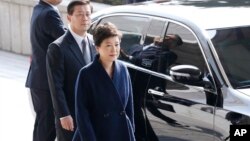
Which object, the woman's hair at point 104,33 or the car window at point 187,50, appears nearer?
the woman's hair at point 104,33

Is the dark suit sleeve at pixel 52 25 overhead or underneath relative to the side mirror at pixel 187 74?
overhead

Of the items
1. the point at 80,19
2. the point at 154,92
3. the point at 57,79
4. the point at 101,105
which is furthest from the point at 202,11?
the point at 101,105

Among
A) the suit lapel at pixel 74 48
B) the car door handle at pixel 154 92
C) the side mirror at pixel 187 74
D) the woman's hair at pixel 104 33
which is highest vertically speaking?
the woman's hair at pixel 104 33

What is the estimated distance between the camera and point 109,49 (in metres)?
3.90

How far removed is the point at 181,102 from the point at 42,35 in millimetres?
1430

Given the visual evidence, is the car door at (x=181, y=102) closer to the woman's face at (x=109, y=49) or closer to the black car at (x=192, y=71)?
the black car at (x=192, y=71)

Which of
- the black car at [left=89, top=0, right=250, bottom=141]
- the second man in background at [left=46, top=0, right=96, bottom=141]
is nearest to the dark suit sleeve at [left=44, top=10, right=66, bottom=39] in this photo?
the second man in background at [left=46, top=0, right=96, bottom=141]

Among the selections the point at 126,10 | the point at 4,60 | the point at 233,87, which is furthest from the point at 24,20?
the point at 233,87

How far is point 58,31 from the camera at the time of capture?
513 centimetres

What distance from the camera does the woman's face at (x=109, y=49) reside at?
389 centimetres

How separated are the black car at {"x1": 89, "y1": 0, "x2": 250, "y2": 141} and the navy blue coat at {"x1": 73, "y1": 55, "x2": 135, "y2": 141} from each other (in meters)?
0.63

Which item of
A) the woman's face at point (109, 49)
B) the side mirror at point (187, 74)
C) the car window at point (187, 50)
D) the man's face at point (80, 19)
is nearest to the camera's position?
the woman's face at point (109, 49)

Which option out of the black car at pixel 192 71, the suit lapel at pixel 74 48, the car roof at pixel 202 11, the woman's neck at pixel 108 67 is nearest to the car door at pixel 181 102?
the black car at pixel 192 71

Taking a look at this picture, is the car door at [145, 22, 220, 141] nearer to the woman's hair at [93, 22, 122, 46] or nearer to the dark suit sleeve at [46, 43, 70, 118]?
the dark suit sleeve at [46, 43, 70, 118]
